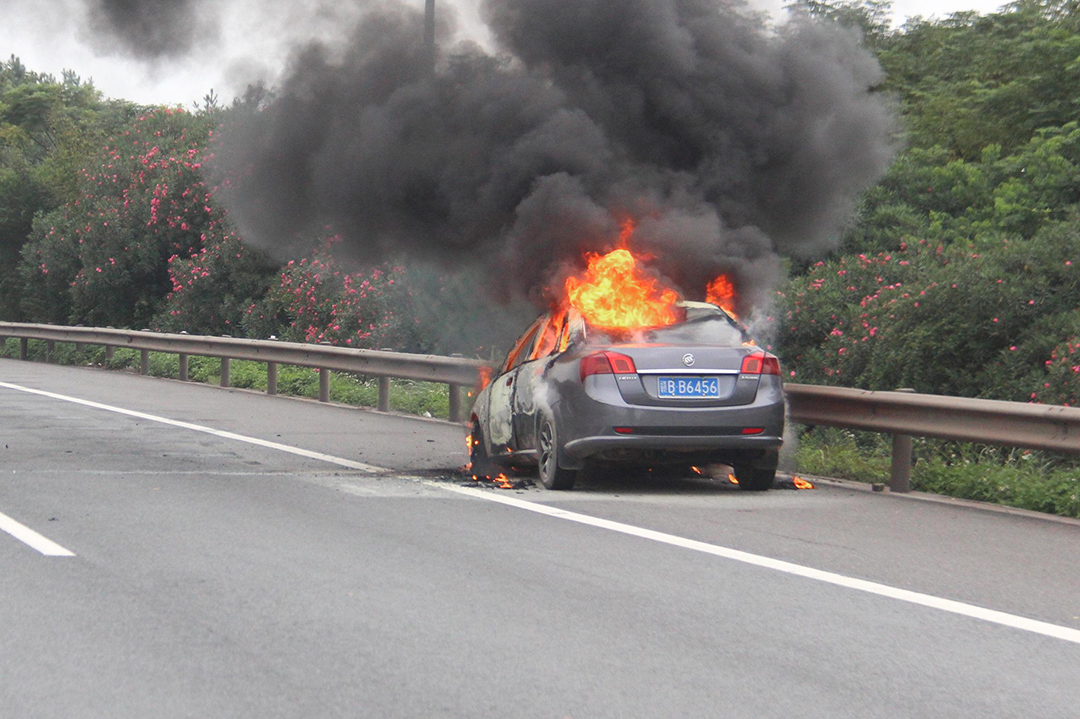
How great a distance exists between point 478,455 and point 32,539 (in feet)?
14.3

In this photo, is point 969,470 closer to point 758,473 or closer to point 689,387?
point 758,473

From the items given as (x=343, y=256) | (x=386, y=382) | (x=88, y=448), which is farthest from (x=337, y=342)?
(x=88, y=448)

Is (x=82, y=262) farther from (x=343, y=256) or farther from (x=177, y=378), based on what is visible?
(x=343, y=256)

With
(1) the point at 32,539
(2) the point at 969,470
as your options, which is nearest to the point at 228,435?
(1) the point at 32,539

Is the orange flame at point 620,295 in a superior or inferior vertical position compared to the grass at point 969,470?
superior

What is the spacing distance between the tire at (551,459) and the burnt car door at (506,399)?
1.69 feet

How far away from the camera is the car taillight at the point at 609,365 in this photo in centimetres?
978

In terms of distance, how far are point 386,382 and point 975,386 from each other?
7171 mm

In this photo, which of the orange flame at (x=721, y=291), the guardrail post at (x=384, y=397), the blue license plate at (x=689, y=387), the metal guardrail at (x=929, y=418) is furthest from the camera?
the guardrail post at (x=384, y=397)

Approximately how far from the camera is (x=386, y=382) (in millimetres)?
18078

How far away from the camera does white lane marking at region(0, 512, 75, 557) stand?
24.8 feet

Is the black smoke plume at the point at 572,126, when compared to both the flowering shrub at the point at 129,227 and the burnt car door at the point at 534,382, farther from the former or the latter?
the flowering shrub at the point at 129,227

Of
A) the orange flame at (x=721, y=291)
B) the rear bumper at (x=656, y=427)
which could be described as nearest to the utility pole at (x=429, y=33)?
the orange flame at (x=721, y=291)

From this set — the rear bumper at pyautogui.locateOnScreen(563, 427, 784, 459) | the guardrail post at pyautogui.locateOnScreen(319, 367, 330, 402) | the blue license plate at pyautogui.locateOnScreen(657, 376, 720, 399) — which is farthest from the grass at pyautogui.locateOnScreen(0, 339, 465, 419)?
the blue license plate at pyautogui.locateOnScreen(657, 376, 720, 399)
